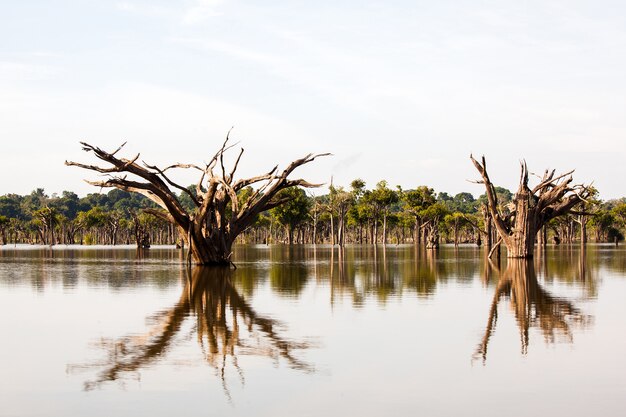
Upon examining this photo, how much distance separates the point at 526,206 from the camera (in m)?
53.3

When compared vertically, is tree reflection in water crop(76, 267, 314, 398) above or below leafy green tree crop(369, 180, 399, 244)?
below

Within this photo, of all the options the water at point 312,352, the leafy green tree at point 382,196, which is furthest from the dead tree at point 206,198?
the leafy green tree at point 382,196

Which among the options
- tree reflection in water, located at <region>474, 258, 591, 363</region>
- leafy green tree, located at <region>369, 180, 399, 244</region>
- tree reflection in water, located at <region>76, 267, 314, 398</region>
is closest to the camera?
tree reflection in water, located at <region>76, 267, 314, 398</region>

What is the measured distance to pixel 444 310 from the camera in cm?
2252

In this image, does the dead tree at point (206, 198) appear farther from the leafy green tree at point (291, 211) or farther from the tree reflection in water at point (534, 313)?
the leafy green tree at point (291, 211)

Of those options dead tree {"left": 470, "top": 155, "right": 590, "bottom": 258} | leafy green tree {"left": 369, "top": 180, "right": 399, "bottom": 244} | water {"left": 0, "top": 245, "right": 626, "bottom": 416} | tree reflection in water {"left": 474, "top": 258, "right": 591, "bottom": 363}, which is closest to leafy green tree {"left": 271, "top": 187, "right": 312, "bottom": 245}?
leafy green tree {"left": 369, "top": 180, "right": 399, "bottom": 244}

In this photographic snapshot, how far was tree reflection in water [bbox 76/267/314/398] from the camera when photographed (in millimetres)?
14133

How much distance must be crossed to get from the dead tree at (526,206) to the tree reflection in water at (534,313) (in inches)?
812

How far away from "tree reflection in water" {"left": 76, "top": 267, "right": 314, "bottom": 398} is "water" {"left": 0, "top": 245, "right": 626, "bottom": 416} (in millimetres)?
46

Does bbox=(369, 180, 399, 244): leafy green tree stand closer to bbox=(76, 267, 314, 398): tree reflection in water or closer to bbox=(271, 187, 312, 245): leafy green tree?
bbox=(271, 187, 312, 245): leafy green tree

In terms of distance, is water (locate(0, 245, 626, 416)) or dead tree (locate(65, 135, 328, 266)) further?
dead tree (locate(65, 135, 328, 266))

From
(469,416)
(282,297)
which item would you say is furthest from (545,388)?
(282,297)

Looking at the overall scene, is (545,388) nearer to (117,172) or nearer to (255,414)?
(255,414)

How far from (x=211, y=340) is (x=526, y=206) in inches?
1567
